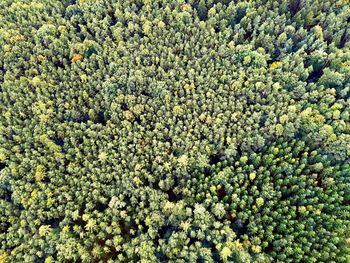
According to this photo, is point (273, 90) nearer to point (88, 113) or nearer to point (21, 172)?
point (88, 113)

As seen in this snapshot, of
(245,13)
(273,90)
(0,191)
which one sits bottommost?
(0,191)

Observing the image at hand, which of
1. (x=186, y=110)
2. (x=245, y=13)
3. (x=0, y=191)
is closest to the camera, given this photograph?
(x=0, y=191)

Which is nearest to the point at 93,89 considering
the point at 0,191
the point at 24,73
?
the point at 24,73

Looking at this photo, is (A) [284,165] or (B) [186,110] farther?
(B) [186,110]

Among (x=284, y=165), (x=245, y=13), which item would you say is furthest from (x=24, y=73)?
(x=284, y=165)

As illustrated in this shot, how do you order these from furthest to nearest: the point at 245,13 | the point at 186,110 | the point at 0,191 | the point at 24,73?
the point at 245,13
the point at 24,73
the point at 186,110
the point at 0,191

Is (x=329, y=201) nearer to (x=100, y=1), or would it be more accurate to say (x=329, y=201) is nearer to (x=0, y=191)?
(x=0, y=191)

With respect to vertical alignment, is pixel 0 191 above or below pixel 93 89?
below
